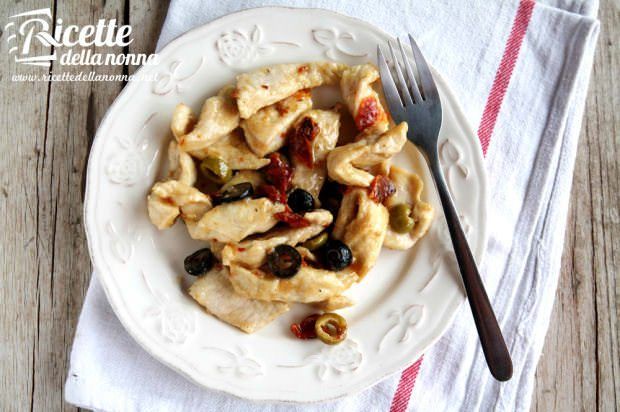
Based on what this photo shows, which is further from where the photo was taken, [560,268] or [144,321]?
[560,268]

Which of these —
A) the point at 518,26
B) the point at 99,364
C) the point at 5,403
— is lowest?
the point at 5,403

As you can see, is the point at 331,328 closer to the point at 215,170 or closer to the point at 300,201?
the point at 300,201

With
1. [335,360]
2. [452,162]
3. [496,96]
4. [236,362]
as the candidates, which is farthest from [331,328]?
[496,96]

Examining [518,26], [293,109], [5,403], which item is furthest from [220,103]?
[5,403]

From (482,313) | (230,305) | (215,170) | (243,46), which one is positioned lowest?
(230,305)

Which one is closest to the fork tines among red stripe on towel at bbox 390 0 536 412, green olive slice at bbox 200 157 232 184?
red stripe on towel at bbox 390 0 536 412

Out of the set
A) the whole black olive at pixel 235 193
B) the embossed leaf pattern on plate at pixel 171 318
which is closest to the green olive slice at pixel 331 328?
the embossed leaf pattern on plate at pixel 171 318

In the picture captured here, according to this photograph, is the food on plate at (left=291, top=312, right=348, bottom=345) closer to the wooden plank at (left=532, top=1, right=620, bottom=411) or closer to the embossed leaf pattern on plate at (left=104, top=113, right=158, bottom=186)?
the embossed leaf pattern on plate at (left=104, top=113, right=158, bottom=186)

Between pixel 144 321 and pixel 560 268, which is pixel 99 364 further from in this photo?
pixel 560 268
